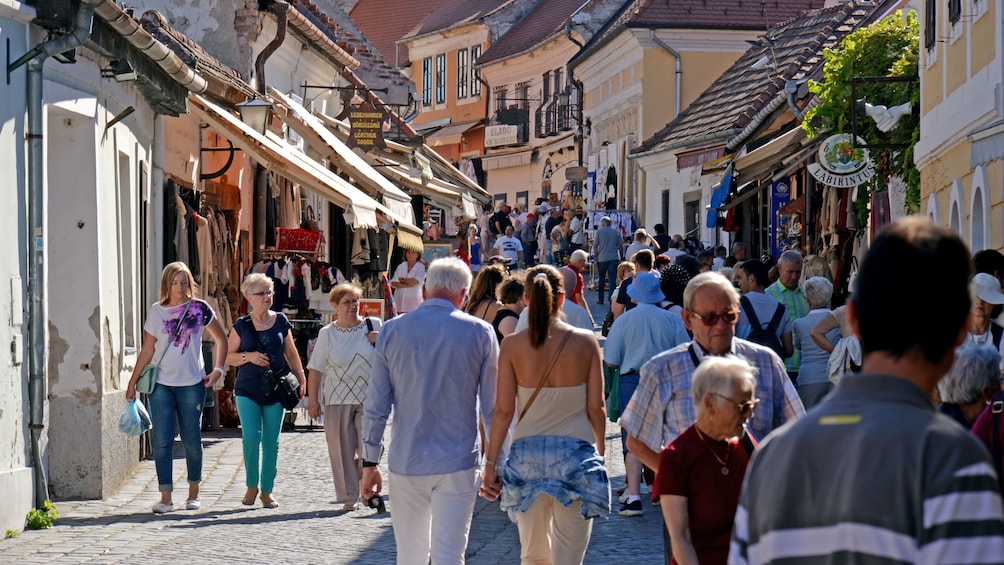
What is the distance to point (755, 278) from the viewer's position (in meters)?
12.0

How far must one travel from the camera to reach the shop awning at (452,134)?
223ft

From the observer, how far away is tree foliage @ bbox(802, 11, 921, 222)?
19188 mm

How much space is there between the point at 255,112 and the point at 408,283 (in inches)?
290

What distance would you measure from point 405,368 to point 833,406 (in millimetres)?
4689

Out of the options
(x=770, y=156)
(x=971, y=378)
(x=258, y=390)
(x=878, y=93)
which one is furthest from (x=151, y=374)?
(x=770, y=156)

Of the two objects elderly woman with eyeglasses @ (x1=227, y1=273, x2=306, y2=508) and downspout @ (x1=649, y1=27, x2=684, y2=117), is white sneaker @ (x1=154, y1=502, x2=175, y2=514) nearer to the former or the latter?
elderly woman with eyeglasses @ (x1=227, y1=273, x2=306, y2=508)

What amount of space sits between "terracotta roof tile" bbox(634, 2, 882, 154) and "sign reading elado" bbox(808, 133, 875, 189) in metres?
7.92

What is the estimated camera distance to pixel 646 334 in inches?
450

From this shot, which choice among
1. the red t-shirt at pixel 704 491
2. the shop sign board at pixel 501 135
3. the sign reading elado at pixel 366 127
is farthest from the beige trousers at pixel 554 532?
the shop sign board at pixel 501 135

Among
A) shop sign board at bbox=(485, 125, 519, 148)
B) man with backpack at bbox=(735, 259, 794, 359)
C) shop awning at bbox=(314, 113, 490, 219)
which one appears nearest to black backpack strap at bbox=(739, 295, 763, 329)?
man with backpack at bbox=(735, 259, 794, 359)

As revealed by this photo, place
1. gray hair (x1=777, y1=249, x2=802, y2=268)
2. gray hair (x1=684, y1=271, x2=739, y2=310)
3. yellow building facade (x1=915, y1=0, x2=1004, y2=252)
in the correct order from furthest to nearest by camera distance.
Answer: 1. yellow building facade (x1=915, y1=0, x2=1004, y2=252)
2. gray hair (x1=777, y1=249, x2=802, y2=268)
3. gray hair (x1=684, y1=271, x2=739, y2=310)

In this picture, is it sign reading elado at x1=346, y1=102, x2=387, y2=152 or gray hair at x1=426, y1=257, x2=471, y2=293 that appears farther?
sign reading elado at x1=346, y1=102, x2=387, y2=152

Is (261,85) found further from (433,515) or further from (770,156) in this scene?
(433,515)

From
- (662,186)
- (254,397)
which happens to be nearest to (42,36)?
(254,397)
